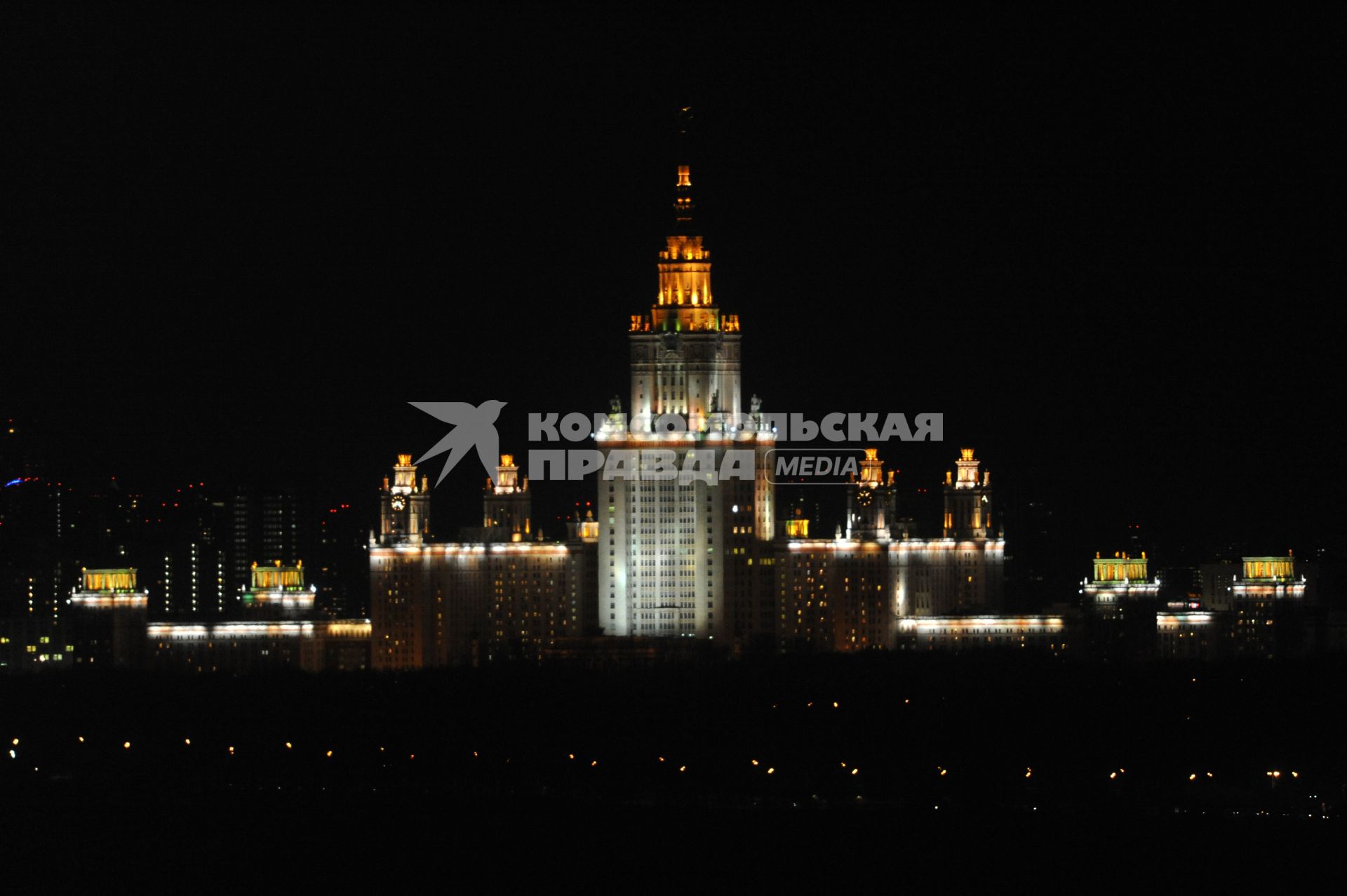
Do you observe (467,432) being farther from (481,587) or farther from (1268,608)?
(1268,608)

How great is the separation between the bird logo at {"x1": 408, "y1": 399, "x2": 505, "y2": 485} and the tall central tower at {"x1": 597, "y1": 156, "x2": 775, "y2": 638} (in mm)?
7623

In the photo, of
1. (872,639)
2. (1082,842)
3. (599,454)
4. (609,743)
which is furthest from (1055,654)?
(1082,842)

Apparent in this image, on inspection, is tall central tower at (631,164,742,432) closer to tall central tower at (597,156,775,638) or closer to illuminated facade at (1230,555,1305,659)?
tall central tower at (597,156,775,638)

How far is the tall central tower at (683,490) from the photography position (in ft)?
492

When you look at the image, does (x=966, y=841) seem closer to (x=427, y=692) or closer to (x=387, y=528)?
(x=427, y=692)

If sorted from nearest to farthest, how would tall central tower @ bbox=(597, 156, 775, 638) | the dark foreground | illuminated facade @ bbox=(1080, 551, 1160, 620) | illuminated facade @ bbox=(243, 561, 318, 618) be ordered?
the dark foreground → tall central tower @ bbox=(597, 156, 775, 638) → illuminated facade @ bbox=(1080, 551, 1160, 620) → illuminated facade @ bbox=(243, 561, 318, 618)

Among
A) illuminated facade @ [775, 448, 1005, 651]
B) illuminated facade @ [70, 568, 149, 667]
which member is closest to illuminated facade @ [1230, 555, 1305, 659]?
illuminated facade @ [775, 448, 1005, 651]

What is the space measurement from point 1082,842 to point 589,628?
3693 centimetres

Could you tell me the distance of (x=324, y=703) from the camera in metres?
137

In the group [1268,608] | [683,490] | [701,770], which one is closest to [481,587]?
[683,490]

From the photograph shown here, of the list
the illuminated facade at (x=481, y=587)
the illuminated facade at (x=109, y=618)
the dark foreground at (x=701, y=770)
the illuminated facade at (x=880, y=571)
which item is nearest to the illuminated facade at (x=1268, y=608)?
the illuminated facade at (x=880, y=571)

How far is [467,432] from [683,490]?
15205mm

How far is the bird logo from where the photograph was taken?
160m

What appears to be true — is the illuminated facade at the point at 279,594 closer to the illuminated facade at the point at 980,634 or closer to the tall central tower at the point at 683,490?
the tall central tower at the point at 683,490
